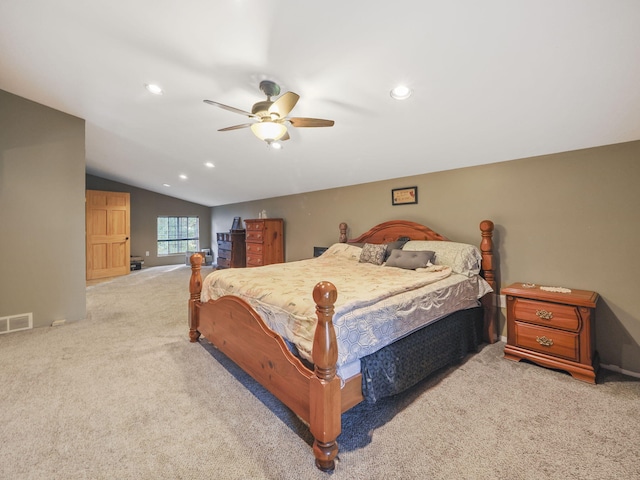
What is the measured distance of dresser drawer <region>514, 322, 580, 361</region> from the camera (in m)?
2.18

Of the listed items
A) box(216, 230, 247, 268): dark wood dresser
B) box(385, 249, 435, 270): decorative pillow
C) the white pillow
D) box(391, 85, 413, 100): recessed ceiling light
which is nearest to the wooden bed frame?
the white pillow

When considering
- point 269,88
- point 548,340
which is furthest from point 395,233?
point 269,88

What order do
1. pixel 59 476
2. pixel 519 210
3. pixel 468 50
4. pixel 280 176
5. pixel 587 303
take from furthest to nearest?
pixel 280 176 < pixel 519 210 < pixel 587 303 < pixel 468 50 < pixel 59 476

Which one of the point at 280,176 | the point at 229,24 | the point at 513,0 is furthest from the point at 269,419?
the point at 280,176

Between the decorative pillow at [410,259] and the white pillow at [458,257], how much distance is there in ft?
0.34

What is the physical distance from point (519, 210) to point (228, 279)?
289 cm

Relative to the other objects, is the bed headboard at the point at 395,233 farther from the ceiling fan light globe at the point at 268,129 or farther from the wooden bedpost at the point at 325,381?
the wooden bedpost at the point at 325,381

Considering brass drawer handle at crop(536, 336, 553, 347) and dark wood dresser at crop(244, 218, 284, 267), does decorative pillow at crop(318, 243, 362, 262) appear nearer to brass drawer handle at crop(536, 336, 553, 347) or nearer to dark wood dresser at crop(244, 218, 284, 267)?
dark wood dresser at crop(244, 218, 284, 267)

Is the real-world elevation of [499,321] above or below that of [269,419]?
above

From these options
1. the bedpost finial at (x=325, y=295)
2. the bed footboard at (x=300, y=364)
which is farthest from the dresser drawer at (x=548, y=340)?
the bedpost finial at (x=325, y=295)

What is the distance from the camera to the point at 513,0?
1.34 m

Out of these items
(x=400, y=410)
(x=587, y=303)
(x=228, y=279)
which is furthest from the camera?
(x=228, y=279)

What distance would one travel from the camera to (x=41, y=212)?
10.8 feet

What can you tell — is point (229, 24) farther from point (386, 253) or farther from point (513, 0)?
point (386, 253)
